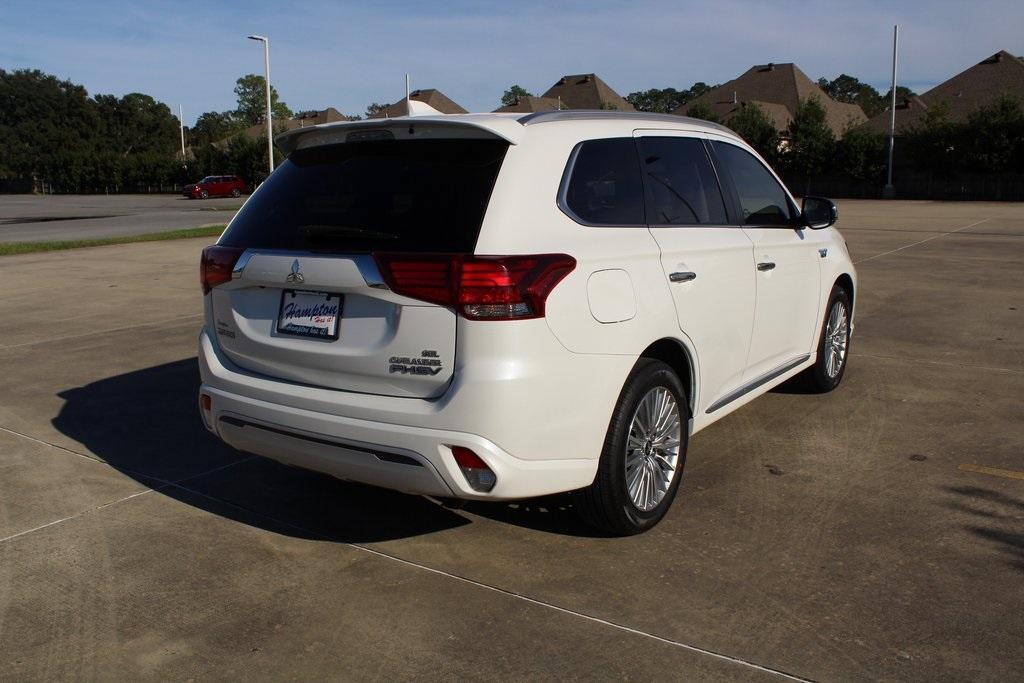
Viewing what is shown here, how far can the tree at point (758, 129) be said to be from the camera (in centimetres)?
5312

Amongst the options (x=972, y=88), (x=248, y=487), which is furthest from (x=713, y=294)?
(x=972, y=88)

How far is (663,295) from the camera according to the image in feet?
13.4

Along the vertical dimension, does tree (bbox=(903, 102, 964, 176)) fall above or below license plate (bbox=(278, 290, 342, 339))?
above

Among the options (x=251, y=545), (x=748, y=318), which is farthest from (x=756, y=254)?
(x=251, y=545)

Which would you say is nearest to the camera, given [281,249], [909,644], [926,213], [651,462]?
[909,644]

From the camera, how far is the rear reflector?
3477mm

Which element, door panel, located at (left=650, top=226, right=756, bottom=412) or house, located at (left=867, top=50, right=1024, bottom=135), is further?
house, located at (left=867, top=50, right=1024, bottom=135)

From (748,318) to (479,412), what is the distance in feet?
6.86

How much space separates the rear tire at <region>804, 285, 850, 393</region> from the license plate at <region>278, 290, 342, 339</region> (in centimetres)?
367

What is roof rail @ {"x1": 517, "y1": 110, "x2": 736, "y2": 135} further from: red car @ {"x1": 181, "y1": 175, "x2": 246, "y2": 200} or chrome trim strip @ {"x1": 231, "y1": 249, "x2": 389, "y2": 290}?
red car @ {"x1": 181, "y1": 175, "x2": 246, "y2": 200}

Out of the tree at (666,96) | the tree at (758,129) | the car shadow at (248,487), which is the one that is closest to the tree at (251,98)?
the tree at (666,96)

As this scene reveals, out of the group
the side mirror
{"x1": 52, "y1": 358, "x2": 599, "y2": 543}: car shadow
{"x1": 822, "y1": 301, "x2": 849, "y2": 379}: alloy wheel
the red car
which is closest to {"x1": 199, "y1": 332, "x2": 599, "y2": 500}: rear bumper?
{"x1": 52, "y1": 358, "x2": 599, "y2": 543}: car shadow

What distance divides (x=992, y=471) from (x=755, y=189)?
2010mm

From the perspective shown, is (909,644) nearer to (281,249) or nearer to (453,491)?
(453,491)
